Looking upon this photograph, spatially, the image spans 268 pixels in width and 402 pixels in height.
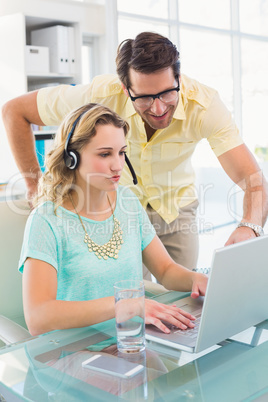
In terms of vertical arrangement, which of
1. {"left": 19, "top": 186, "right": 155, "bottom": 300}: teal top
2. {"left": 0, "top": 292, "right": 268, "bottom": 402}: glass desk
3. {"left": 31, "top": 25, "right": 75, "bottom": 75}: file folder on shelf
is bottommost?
{"left": 0, "top": 292, "right": 268, "bottom": 402}: glass desk

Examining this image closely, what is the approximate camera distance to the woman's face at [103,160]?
1.56 m

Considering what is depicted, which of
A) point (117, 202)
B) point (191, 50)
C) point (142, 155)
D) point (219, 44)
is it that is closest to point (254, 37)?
point (219, 44)

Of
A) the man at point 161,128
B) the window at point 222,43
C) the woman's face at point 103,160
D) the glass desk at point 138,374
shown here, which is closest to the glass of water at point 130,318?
the glass desk at point 138,374

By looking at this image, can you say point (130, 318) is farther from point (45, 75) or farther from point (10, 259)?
point (45, 75)

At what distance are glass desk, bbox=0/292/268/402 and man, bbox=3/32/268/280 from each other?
1.98ft

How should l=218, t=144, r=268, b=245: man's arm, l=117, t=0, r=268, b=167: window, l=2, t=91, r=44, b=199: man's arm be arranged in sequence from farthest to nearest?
l=117, t=0, r=268, b=167: window
l=2, t=91, r=44, b=199: man's arm
l=218, t=144, r=268, b=245: man's arm

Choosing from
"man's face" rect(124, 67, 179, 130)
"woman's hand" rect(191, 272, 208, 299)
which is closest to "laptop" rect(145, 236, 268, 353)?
"woman's hand" rect(191, 272, 208, 299)

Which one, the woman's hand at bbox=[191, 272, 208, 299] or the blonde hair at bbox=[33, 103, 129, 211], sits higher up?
the blonde hair at bbox=[33, 103, 129, 211]

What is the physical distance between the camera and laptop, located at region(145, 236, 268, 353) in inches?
39.6

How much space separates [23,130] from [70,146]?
63 cm

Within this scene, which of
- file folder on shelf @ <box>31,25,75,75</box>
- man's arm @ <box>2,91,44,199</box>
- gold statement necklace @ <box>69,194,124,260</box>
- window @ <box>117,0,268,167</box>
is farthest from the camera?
window @ <box>117,0,268,167</box>

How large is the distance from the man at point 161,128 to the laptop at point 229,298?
0.51 meters

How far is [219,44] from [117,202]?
4.33 meters

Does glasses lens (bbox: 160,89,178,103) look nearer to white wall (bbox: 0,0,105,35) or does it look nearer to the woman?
the woman
